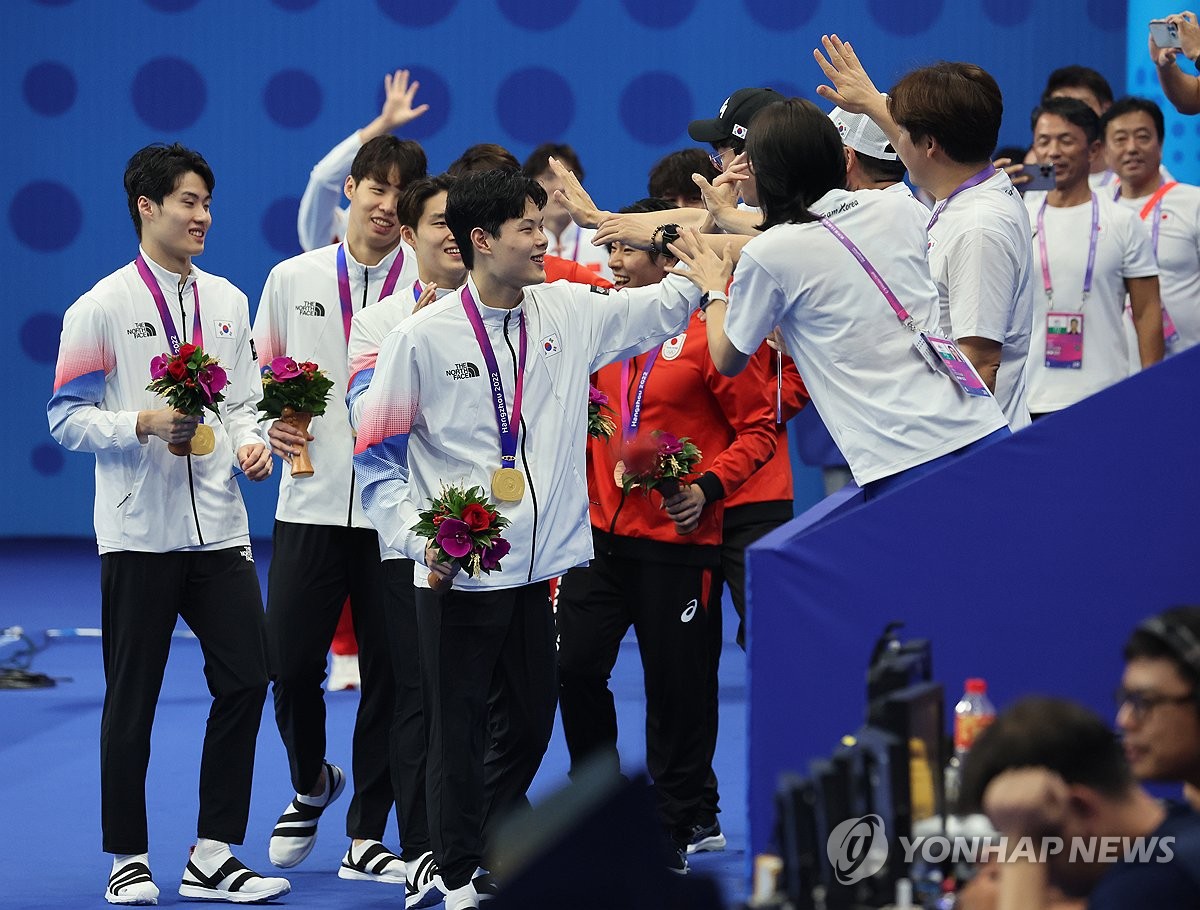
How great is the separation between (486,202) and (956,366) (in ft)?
4.62

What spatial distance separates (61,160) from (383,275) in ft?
24.7

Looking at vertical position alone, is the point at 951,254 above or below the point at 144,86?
below

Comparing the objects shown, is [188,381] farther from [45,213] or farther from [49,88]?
[49,88]

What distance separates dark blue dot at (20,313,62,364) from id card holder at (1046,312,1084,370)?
7.81 meters

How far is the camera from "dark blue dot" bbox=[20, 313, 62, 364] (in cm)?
1280

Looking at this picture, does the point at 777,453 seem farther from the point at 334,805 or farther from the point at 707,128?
the point at 334,805

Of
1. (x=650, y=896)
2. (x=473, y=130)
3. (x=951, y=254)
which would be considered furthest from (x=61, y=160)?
(x=650, y=896)

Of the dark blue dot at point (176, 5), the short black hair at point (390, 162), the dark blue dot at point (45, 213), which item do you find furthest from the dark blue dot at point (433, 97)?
the short black hair at point (390, 162)

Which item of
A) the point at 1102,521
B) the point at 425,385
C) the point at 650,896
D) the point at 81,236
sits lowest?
the point at 650,896

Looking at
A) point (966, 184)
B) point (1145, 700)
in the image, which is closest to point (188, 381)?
point (966, 184)

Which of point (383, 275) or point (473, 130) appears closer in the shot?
point (383, 275)

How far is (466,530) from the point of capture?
4566 mm

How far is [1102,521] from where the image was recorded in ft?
13.1

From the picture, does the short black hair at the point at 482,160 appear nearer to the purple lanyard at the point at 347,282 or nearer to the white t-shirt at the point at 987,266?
the purple lanyard at the point at 347,282
